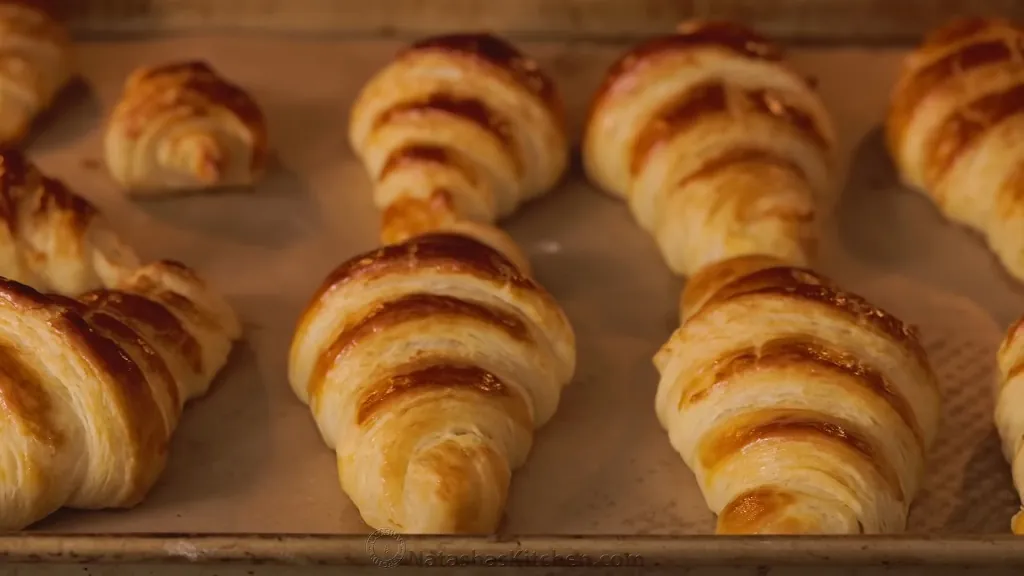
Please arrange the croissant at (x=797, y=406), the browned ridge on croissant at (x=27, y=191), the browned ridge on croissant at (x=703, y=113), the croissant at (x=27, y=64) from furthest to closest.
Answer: the croissant at (x=27, y=64), the browned ridge on croissant at (x=703, y=113), the browned ridge on croissant at (x=27, y=191), the croissant at (x=797, y=406)

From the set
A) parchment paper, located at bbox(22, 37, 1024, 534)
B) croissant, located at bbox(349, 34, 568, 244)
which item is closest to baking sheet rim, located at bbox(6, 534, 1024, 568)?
parchment paper, located at bbox(22, 37, 1024, 534)

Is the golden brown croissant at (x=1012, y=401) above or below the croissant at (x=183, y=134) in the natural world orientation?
below

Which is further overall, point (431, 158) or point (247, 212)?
point (247, 212)

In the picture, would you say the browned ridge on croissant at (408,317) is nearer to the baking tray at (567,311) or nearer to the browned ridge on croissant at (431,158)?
the baking tray at (567,311)

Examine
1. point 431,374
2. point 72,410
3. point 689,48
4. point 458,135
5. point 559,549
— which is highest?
point 689,48

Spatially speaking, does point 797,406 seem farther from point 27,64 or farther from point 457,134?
point 27,64

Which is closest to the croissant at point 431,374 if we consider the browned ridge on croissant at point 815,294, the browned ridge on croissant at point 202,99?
the browned ridge on croissant at point 815,294

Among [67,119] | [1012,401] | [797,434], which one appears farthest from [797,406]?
[67,119]
